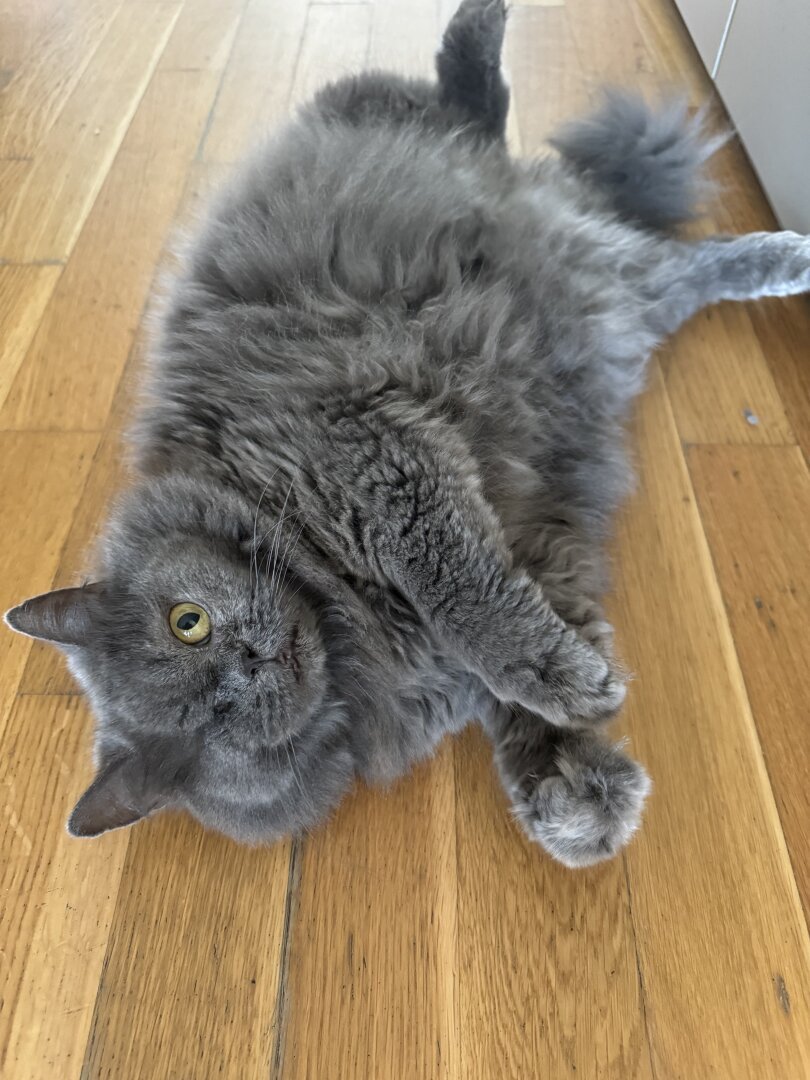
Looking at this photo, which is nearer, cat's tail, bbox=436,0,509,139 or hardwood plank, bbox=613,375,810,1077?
hardwood plank, bbox=613,375,810,1077

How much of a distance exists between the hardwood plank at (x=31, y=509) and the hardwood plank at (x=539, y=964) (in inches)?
35.0

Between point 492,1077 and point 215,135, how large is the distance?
2226 mm

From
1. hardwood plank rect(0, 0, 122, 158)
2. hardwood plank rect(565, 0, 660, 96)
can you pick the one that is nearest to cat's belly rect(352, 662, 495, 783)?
hardwood plank rect(565, 0, 660, 96)

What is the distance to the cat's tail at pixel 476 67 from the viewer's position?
160 cm

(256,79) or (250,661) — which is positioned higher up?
(256,79)

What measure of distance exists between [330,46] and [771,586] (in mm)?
2046

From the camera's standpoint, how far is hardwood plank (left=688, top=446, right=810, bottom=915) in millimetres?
1170

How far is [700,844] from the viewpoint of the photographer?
3.72 feet

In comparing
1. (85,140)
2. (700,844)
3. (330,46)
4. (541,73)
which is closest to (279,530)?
(700,844)

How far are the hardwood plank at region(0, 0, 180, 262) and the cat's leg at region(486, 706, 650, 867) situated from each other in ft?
5.45

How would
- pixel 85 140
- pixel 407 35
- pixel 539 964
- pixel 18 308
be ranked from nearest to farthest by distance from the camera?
1. pixel 539 964
2. pixel 18 308
3. pixel 85 140
4. pixel 407 35

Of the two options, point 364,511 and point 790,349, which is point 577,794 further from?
point 790,349

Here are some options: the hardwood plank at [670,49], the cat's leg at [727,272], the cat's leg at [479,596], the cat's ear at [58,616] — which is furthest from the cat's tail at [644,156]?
the cat's ear at [58,616]

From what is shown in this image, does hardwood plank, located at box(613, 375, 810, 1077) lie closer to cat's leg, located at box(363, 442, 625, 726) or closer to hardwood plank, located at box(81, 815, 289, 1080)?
cat's leg, located at box(363, 442, 625, 726)
